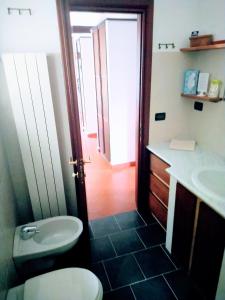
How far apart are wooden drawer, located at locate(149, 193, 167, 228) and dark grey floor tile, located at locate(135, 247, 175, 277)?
281mm

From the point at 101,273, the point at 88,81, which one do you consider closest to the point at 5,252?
the point at 101,273

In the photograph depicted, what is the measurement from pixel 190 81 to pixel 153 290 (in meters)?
1.87

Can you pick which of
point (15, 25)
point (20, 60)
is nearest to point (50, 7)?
point (15, 25)

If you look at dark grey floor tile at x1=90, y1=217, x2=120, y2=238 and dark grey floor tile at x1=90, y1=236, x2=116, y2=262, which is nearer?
dark grey floor tile at x1=90, y1=236, x2=116, y2=262

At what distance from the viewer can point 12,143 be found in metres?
1.85

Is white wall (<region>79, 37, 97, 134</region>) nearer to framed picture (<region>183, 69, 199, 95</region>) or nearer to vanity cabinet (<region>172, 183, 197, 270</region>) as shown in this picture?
framed picture (<region>183, 69, 199, 95</region>)

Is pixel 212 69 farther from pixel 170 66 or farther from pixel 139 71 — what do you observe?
pixel 139 71

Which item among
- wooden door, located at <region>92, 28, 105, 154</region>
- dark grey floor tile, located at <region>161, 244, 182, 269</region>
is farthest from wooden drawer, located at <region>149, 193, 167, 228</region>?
wooden door, located at <region>92, 28, 105, 154</region>

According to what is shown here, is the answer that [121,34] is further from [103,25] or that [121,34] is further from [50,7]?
[50,7]

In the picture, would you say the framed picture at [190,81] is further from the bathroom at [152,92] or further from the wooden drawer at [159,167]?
the wooden drawer at [159,167]

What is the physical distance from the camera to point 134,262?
1.95m

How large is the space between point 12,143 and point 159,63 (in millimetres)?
1533

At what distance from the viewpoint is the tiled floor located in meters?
1.69

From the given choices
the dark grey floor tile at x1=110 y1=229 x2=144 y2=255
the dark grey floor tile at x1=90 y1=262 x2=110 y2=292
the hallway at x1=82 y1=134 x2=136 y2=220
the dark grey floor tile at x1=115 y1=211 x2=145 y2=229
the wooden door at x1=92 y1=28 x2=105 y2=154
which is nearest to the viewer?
the dark grey floor tile at x1=90 y1=262 x2=110 y2=292
